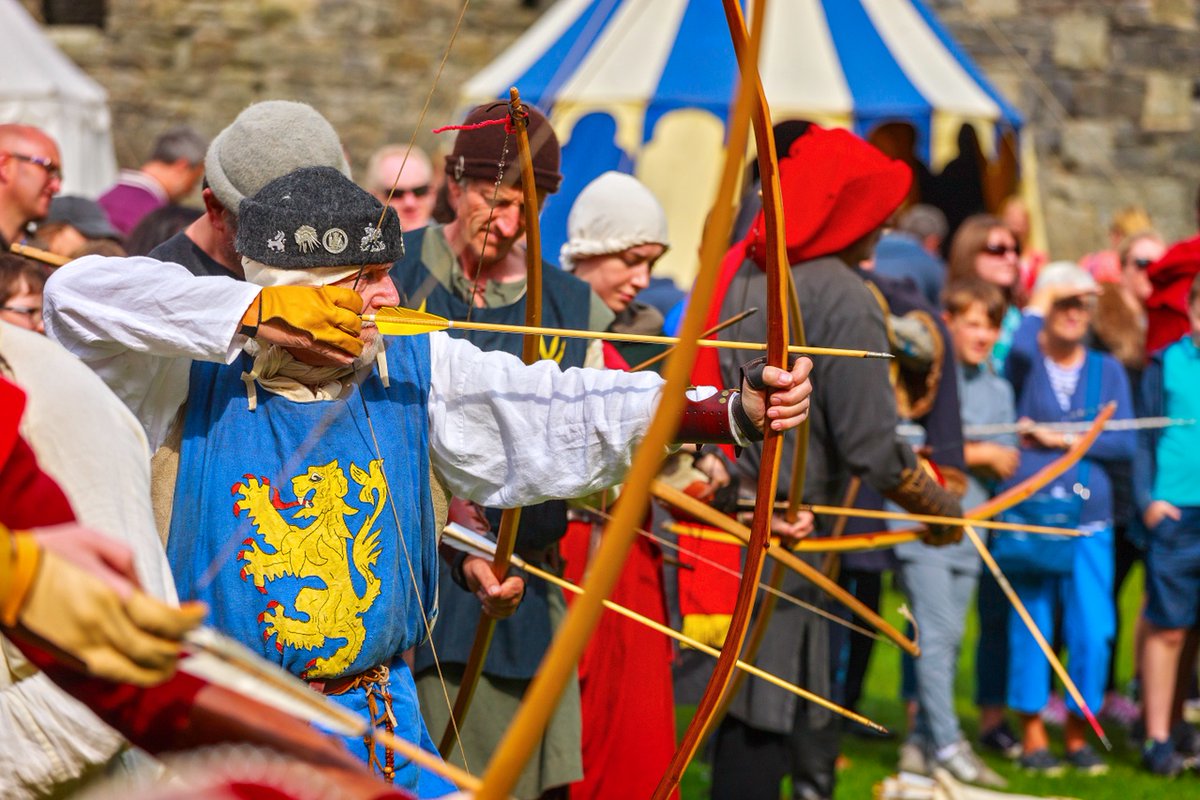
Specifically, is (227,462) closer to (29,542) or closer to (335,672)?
(335,672)

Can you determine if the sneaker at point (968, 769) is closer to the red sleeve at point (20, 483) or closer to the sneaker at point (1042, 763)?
the sneaker at point (1042, 763)

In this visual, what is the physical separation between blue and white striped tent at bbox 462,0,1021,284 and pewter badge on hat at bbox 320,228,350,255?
610 cm

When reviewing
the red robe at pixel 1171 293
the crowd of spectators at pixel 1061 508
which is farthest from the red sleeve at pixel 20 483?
the red robe at pixel 1171 293

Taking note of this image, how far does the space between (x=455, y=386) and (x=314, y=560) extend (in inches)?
14.1

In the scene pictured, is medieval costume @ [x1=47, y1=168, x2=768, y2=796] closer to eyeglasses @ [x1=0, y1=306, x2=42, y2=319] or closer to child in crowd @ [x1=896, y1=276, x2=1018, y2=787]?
eyeglasses @ [x1=0, y1=306, x2=42, y2=319]

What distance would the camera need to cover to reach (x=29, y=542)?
1532mm

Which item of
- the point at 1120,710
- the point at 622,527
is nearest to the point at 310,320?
the point at 622,527

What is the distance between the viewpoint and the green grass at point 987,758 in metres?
5.27

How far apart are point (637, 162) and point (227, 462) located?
7408mm

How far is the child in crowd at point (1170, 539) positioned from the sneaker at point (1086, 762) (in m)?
0.15

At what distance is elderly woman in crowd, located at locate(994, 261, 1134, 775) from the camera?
5.55 metres

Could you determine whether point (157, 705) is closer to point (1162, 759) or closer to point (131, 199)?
point (1162, 759)

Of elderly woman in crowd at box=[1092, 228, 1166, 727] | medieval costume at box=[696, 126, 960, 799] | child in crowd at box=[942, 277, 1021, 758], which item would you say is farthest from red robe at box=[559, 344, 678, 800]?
elderly woman in crowd at box=[1092, 228, 1166, 727]

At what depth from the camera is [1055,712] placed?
20.2 feet
